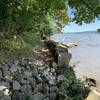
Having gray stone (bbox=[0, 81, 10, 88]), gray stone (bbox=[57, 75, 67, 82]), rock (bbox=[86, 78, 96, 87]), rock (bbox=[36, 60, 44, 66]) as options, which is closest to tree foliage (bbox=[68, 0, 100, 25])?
gray stone (bbox=[57, 75, 67, 82])

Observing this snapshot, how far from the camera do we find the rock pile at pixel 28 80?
589 cm

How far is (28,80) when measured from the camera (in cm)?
656

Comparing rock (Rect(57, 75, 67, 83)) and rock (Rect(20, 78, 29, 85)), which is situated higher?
rock (Rect(20, 78, 29, 85))

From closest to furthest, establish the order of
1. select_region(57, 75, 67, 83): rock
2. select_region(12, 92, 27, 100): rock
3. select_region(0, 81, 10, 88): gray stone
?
select_region(12, 92, 27, 100): rock
select_region(0, 81, 10, 88): gray stone
select_region(57, 75, 67, 83): rock

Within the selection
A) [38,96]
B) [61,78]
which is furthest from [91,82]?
[38,96]

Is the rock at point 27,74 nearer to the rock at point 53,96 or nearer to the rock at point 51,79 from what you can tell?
the rock at point 51,79

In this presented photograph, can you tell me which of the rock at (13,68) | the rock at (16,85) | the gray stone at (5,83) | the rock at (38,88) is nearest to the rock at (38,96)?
the rock at (38,88)

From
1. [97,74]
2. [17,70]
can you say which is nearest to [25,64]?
[17,70]

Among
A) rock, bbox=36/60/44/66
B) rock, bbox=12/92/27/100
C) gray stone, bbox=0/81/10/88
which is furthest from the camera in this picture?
rock, bbox=36/60/44/66

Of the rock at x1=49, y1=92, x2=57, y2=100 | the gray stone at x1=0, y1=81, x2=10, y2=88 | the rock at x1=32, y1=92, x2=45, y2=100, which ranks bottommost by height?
the rock at x1=49, y1=92, x2=57, y2=100

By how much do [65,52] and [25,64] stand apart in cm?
195

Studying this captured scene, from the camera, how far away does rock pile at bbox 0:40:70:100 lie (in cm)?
589

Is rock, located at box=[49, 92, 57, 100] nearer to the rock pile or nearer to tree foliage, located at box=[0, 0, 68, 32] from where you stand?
the rock pile

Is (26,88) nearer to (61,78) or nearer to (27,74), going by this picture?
(27,74)
